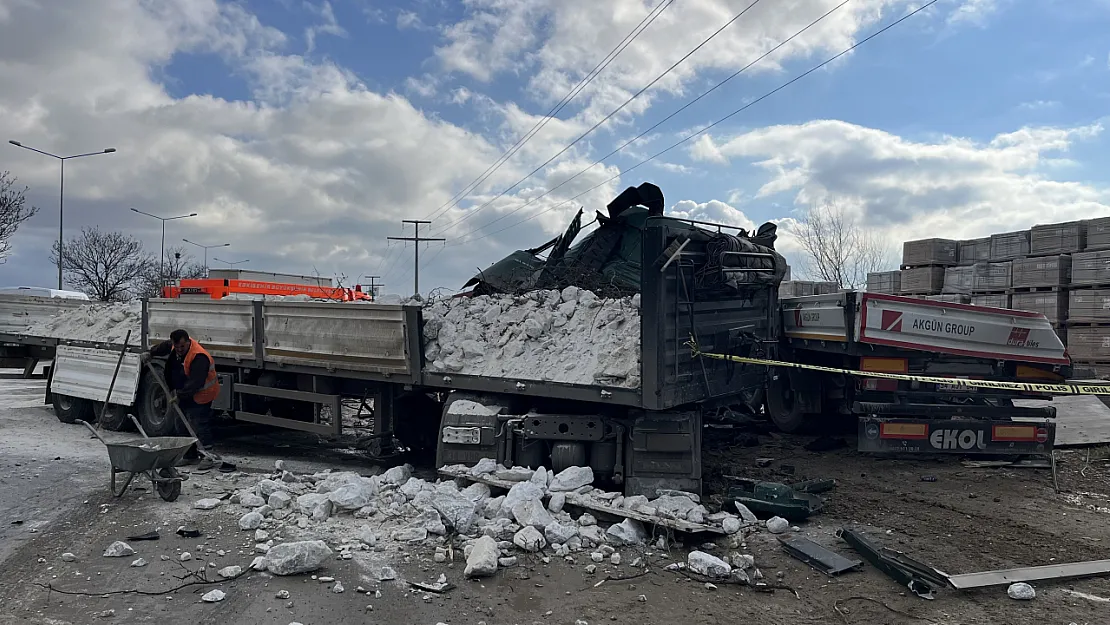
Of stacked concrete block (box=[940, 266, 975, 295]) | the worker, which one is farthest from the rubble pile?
stacked concrete block (box=[940, 266, 975, 295])

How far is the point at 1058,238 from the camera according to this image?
41.5 ft

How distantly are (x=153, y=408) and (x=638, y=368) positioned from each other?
6388 mm

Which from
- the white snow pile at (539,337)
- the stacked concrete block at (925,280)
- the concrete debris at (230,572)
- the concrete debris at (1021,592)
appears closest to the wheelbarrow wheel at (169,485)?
the concrete debris at (230,572)

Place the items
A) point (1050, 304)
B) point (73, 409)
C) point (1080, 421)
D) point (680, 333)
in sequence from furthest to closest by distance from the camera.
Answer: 1. point (1050, 304)
2. point (73, 409)
3. point (1080, 421)
4. point (680, 333)

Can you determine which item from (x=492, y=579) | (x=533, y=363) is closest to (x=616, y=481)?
(x=533, y=363)

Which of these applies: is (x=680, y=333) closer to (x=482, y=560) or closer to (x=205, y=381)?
(x=482, y=560)

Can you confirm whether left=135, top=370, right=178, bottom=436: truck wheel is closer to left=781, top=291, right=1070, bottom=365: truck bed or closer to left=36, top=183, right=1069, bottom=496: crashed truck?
left=36, top=183, right=1069, bottom=496: crashed truck

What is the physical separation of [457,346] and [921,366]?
14.0 ft

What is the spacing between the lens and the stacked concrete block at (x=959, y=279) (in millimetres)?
14094

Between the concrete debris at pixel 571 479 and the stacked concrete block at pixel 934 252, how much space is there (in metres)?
11.7

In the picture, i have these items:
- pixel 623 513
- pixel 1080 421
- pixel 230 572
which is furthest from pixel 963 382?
pixel 230 572

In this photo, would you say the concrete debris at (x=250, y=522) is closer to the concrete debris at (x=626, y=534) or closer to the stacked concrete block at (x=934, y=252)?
the concrete debris at (x=626, y=534)

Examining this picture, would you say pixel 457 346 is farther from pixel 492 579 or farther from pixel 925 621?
pixel 925 621

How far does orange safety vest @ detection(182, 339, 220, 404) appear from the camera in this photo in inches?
296
